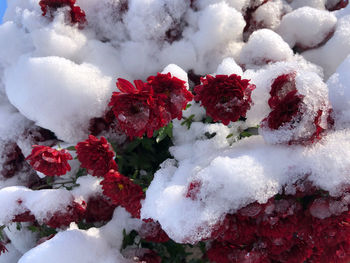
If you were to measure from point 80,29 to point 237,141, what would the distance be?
1.89ft

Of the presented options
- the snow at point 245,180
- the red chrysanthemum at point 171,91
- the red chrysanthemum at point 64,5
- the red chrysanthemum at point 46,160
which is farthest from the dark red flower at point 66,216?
the red chrysanthemum at point 64,5

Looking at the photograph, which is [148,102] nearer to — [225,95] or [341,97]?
[225,95]

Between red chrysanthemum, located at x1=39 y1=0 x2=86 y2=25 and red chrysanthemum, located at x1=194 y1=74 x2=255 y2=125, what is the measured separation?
474mm

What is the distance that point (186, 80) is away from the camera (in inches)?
35.5

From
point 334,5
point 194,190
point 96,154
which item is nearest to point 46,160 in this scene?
point 96,154

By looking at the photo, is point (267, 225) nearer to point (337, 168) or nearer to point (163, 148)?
point (337, 168)

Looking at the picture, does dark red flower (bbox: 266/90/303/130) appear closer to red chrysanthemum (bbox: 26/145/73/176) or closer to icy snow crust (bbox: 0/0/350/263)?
icy snow crust (bbox: 0/0/350/263)

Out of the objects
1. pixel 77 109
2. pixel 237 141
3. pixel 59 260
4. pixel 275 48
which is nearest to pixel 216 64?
pixel 275 48

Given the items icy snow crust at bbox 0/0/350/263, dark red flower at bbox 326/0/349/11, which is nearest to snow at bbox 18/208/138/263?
icy snow crust at bbox 0/0/350/263

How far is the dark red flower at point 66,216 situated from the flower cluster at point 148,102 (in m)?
0.30

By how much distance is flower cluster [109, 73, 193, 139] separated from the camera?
0.71 m

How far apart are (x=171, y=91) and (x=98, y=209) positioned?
43 centimetres

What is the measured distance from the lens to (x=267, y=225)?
2.51ft

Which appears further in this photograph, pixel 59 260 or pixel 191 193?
pixel 59 260
